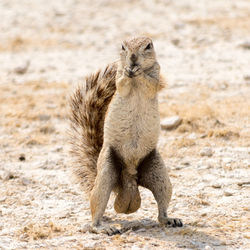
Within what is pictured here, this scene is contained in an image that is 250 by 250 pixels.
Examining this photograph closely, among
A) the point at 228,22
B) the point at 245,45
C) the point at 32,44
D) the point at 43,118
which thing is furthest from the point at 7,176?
the point at 228,22

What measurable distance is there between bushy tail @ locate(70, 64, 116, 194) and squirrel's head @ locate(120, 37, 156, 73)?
604 mm

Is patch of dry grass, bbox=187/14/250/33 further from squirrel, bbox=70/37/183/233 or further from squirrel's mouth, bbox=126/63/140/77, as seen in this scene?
squirrel's mouth, bbox=126/63/140/77

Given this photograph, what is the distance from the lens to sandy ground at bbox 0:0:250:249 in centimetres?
495

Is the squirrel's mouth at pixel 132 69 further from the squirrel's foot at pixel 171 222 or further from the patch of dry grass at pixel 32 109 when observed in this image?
the patch of dry grass at pixel 32 109

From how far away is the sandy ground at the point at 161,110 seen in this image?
4.95 m

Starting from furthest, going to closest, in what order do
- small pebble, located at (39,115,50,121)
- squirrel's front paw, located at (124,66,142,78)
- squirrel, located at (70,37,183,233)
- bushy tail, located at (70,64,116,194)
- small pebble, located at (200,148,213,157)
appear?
small pebble, located at (39,115,50,121)
small pebble, located at (200,148,213,157)
bushy tail, located at (70,64,116,194)
squirrel, located at (70,37,183,233)
squirrel's front paw, located at (124,66,142,78)

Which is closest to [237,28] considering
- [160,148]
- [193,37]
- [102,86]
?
[193,37]

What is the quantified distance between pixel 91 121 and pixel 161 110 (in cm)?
323

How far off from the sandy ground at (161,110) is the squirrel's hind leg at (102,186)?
0.20 meters

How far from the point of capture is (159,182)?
493 centimetres

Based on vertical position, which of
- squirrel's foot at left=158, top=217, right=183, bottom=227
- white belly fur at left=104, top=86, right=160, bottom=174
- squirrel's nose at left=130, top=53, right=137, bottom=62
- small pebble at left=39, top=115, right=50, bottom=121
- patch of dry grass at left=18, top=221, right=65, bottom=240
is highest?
squirrel's nose at left=130, top=53, right=137, bottom=62

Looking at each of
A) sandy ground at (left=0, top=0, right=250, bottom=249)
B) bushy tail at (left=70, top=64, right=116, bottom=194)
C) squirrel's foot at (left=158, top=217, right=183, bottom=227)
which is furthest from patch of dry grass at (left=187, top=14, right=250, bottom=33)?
squirrel's foot at (left=158, top=217, right=183, bottom=227)

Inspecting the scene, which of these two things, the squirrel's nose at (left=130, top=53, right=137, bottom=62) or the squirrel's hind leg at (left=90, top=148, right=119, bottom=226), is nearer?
the squirrel's nose at (left=130, top=53, right=137, bottom=62)

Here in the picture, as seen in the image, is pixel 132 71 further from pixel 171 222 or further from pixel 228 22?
pixel 228 22
